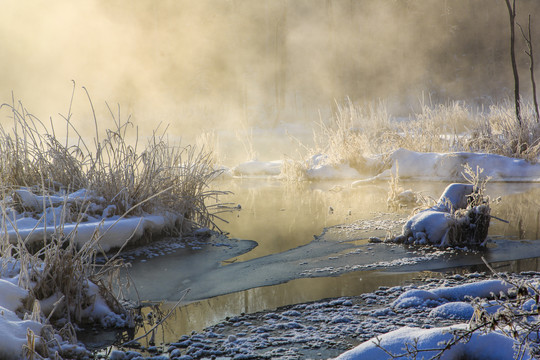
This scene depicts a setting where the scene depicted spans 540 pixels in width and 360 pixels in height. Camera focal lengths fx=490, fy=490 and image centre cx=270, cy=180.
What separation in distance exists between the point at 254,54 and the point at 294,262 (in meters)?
25.0

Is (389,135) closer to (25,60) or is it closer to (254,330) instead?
(254,330)

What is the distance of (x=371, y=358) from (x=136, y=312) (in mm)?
1365

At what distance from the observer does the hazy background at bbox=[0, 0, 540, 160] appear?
24.4 meters

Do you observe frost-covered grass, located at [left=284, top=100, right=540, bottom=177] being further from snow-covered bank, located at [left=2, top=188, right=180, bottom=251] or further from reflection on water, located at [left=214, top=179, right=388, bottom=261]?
snow-covered bank, located at [left=2, top=188, right=180, bottom=251]

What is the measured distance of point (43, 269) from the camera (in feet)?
7.36

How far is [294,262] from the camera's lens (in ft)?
11.6

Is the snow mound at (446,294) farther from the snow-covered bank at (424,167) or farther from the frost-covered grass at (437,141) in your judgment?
the frost-covered grass at (437,141)

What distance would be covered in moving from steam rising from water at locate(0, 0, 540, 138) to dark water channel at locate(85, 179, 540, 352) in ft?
59.9

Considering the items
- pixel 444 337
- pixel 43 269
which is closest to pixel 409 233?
pixel 444 337

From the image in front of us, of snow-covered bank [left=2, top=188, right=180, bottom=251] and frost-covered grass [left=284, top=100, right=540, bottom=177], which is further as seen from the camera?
frost-covered grass [left=284, top=100, right=540, bottom=177]

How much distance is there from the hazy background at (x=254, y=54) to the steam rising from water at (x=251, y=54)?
0.19 ft

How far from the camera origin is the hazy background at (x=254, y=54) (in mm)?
24406

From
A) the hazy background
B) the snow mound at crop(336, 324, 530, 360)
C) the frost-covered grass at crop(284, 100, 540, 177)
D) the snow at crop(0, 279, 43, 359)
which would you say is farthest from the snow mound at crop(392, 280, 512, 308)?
the hazy background

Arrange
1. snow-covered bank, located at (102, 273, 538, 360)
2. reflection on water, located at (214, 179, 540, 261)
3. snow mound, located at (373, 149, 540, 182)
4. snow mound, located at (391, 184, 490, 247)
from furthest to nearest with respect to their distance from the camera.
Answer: snow mound, located at (373, 149, 540, 182) < reflection on water, located at (214, 179, 540, 261) < snow mound, located at (391, 184, 490, 247) < snow-covered bank, located at (102, 273, 538, 360)
